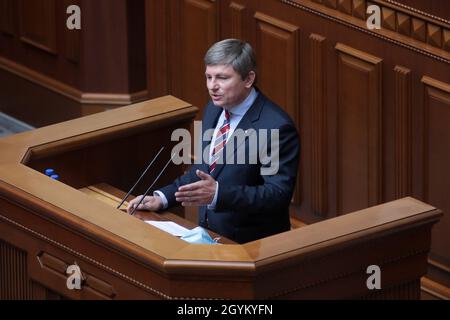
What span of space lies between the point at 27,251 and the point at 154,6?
295 cm

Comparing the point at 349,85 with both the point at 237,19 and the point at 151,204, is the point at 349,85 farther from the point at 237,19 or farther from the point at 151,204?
the point at 151,204

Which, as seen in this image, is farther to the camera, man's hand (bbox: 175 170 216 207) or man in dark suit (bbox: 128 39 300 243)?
man in dark suit (bbox: 128 39 300 243)

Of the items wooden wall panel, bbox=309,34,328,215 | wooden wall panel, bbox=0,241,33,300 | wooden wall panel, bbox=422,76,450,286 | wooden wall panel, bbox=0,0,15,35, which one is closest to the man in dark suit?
wooden wall panel, bbox=0,241,33,300

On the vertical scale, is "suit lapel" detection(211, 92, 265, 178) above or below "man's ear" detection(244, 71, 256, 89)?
below

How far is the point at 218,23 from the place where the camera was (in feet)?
24.9

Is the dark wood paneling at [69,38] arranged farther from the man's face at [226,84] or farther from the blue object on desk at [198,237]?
the blue object on desk at [198,237]

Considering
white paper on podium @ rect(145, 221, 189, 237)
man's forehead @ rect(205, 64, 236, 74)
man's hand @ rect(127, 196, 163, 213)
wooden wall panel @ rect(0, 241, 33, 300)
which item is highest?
man's forehead @ rect(205, 64, 236, 74)

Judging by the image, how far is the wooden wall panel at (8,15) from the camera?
8.84 meters

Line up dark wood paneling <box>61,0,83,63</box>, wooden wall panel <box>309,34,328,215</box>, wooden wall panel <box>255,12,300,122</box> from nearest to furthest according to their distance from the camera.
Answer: wooden wall panel <box>309,34,328,215</box>, wooden wall panel <box>255,12,300,122</box>, dark wood paneling <box>61,0,83,63</box>

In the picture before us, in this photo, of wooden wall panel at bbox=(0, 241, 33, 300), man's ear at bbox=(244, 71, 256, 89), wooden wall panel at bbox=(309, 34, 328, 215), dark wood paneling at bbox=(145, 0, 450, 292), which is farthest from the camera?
wooden wall panel at bbox=(309, 34, 328, 215)

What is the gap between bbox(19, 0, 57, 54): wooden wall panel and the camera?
338 inches

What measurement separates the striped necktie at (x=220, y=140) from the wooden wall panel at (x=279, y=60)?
5.62ft

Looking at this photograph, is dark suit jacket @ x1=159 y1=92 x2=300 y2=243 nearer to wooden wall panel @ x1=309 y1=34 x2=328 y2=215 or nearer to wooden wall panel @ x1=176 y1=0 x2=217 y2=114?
wooden wall panel @ x1=309 y1=34 x2=328 y2=215

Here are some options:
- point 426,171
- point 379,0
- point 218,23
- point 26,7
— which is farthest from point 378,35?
point 26,7
